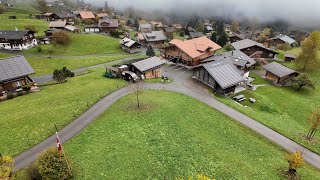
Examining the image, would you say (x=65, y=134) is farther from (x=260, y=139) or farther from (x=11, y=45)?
(x=11, y=45)

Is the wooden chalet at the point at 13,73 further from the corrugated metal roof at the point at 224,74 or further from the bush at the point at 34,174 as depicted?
the corrugated metal roof at the point at 224,74

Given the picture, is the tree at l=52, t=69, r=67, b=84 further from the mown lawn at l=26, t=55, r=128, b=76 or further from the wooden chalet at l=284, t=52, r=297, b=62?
the wooden chalet at l=284, t=52, r=297, b=62

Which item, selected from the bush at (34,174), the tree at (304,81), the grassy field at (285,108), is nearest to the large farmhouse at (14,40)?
the bush at (34,174)

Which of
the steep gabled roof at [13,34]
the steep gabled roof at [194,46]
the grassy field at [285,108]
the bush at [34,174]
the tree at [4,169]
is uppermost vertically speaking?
the steep gabled roof at [13,34]

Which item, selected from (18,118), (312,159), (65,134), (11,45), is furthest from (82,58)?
(312,159)

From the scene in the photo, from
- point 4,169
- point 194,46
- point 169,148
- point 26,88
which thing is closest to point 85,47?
point 194,46

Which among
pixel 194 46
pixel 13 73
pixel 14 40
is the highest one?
pixel 14 40

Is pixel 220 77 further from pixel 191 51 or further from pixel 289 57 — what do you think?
pixel 289 57
